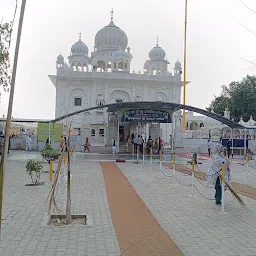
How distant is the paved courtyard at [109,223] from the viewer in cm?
505

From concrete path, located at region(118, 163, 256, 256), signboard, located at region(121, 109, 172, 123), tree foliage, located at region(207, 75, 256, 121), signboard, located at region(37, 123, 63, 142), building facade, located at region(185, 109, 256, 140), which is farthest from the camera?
tree foliage, located at region(207, 75, 256, 121)

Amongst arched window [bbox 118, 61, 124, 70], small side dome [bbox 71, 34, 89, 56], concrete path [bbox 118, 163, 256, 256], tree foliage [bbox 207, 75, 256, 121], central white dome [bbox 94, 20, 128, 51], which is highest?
central white dome [bbox 94, 20, 128, 51]

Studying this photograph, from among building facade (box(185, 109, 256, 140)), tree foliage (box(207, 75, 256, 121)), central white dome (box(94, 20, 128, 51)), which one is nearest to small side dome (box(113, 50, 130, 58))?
central white dome (box(94, 20, 128, 51))

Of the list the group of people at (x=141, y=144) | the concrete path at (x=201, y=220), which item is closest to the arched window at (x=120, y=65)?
the group of people at (x=141, y=144)

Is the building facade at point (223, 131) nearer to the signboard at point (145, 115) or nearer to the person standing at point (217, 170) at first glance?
the signboard at point (145, 115)

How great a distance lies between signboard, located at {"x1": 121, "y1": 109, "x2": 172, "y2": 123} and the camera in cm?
2544

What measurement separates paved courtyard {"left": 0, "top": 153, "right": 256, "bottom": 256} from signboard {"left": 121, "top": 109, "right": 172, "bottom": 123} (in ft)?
48.3

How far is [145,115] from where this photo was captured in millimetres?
25562

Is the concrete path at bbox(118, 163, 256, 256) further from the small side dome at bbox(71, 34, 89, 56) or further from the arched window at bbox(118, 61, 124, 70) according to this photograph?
the small side dome at bbox(71, 34, 89, 56)

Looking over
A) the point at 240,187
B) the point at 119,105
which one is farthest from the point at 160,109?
the point at 240,187

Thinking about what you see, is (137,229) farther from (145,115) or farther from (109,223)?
(145,115)

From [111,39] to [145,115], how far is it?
30.7 meters

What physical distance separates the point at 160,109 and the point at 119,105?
324cm

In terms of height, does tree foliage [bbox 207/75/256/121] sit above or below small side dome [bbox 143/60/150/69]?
below
